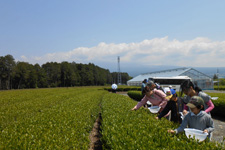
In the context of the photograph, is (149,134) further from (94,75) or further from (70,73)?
(94,75)

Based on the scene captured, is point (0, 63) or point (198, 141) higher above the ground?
point (0, 63)

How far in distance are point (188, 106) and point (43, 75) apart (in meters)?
77.2

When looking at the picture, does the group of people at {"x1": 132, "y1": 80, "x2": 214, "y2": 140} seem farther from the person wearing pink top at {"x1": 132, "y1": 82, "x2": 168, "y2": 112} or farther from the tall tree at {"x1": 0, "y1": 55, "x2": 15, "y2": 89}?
the tall tree at {"x1": 0, "y1": 55, "x2": 15, "y2": 89}

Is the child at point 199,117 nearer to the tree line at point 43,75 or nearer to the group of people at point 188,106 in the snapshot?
the group of people at point 188,106

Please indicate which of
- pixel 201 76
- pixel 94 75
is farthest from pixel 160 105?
pixel 94 75

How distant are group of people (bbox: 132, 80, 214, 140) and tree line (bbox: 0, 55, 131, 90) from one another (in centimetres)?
6600

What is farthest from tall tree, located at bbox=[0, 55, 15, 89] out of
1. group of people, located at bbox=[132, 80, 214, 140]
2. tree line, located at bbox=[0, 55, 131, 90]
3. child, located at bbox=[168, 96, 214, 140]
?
child, located at bbox=[168, 96, 214, 140]

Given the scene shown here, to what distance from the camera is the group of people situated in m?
3.16

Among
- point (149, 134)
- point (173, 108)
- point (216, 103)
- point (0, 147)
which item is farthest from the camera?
point (216, 103)

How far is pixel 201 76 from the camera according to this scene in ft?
132

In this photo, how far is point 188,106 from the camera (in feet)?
11.2

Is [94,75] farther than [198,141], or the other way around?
[94,75]

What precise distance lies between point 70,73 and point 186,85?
81080 mm

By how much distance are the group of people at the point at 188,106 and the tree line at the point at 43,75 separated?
2598 inches
